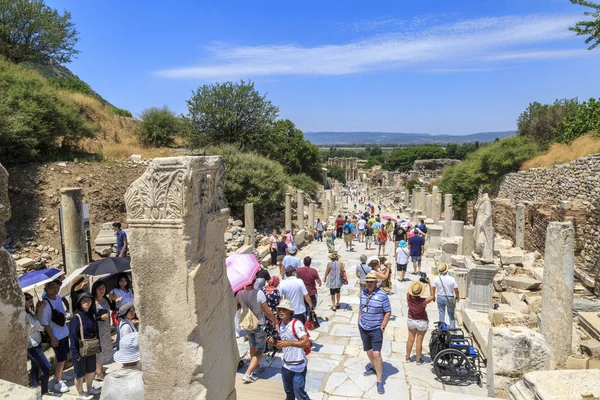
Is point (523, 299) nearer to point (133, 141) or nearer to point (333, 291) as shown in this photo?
point (333, 291)

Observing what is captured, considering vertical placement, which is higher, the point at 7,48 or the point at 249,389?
the point at 7,48

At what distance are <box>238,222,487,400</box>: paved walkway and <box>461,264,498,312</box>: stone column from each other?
3.18ft

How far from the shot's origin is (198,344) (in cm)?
331

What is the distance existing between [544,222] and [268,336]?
14.0m

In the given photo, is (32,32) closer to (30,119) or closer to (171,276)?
(30,119)

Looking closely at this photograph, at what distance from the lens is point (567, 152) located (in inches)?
810

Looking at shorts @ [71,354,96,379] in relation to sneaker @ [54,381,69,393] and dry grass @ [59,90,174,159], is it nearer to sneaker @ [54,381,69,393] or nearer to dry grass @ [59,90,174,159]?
sneaker @ [54,381,69,393]

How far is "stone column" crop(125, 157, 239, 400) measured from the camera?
3.21 metres

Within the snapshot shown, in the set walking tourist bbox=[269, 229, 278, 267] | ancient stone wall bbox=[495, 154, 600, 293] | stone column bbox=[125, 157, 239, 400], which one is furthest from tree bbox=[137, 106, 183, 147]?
stone column bbox=[125, 157, 239, 400]

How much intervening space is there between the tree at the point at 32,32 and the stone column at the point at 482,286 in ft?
99.7

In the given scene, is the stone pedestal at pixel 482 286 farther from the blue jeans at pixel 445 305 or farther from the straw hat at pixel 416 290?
Answer: the straw hat at pixel 416 290

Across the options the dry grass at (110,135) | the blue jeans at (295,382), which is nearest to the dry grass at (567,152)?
the blue jeans at (295,382)

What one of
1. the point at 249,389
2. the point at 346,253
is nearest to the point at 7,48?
the point at 346,253

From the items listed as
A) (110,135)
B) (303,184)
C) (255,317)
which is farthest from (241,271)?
(303,184)
